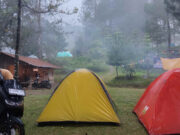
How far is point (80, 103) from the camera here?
4109 millimetres

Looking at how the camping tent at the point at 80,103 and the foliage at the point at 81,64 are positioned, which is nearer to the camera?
the camping tent at the point at 80,103

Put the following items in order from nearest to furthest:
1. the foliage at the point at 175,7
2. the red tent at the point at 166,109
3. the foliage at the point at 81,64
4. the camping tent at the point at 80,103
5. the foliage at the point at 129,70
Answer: the red tent at the point at 166,109 → the camping tent at the point at 80,103 → the foliage at the point at 175,7 → the foliage at the point at 129,70 → the foliage at the point at 81,64

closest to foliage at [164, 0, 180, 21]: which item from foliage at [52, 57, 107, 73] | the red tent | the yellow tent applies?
the yellow tent

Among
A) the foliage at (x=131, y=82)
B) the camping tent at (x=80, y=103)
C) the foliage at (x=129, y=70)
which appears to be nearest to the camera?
the camping tent at (x=80, y=103)

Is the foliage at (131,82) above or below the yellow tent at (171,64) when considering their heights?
below

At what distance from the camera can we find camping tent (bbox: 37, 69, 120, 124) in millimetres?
4043

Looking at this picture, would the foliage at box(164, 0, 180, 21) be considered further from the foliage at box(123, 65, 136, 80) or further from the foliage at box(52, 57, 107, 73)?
the foliage at box(52, 57, 107, 73)

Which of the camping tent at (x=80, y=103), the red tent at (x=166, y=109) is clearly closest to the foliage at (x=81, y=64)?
the camping tent at (x=80, y=103)

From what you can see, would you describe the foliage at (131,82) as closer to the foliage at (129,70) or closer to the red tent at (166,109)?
the foliage at (129,70)

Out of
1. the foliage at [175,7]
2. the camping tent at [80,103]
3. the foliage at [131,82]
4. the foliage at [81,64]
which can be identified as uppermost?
the foliage at [175,7]

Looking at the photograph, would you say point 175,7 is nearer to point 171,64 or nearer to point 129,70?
point 171,64

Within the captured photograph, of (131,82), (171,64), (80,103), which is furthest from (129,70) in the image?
(80,103)

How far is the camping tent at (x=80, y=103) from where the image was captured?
4.04 meters

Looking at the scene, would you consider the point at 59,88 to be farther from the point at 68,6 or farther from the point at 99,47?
the point at 99,47
